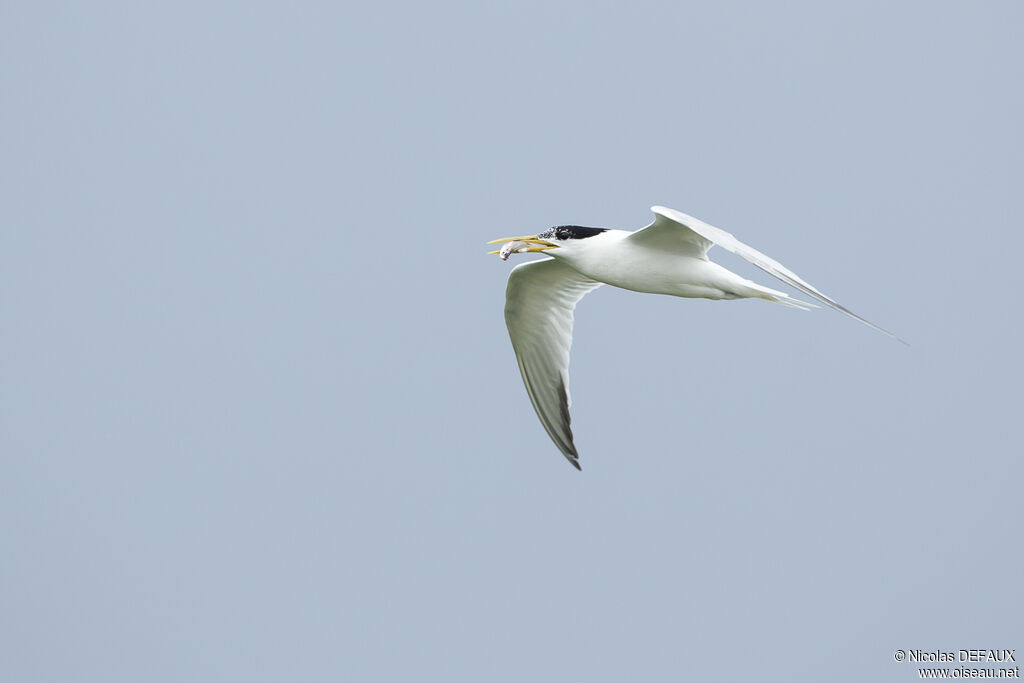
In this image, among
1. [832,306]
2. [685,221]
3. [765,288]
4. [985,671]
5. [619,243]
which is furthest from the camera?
[985,671]

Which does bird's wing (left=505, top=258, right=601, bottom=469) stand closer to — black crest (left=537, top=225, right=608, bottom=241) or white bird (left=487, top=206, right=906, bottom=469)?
white bird (left=487, top=206, right=906, bottom=469)

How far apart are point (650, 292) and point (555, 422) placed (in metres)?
2.62

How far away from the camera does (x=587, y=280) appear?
12312 millimetres

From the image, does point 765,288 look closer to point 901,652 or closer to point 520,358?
point 520,358

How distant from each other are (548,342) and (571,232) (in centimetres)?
222

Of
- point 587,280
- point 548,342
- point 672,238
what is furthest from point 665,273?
point 548,342

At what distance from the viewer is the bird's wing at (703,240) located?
300 inches

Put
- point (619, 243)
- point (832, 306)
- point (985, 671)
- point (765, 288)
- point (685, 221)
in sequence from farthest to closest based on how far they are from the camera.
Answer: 1. point (985, 671)
2. point (619, 243)
3. point (765, 288)
4. point (685, 221)
5. point (832, 306)

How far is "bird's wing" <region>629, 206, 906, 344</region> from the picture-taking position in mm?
7629

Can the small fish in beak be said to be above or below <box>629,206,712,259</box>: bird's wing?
above

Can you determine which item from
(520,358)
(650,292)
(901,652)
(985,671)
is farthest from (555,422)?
(985,671)

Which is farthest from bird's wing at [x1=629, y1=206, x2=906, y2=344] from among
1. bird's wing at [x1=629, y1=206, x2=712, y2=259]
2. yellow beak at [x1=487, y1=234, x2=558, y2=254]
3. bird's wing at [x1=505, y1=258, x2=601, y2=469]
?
bird's wing at [x1=505, y1=258, x2=601, y2=469]

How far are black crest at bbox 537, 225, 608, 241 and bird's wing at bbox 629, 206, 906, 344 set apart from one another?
502 mm

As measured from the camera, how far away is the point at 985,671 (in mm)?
12289
